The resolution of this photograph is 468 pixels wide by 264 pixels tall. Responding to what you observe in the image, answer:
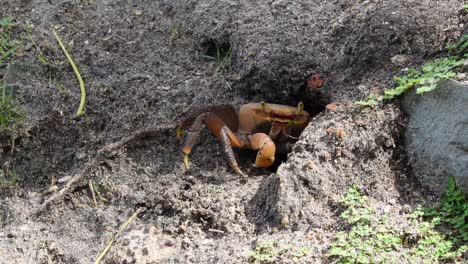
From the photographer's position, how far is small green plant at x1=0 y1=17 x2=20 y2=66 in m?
5.02

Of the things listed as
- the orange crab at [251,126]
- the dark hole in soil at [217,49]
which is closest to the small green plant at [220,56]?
the dark hole in soil at [217,49]

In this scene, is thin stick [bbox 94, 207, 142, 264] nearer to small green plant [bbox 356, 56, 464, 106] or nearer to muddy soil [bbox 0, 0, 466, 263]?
muddy soil [bbox 0, 0, 466, 263]

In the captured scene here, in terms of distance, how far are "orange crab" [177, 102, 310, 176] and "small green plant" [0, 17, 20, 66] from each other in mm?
1658

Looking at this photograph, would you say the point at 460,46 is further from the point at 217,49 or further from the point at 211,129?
the point at 217,49

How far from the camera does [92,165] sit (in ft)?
13.7

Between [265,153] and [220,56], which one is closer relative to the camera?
[265,153]

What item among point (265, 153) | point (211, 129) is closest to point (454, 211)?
point (265, 153)

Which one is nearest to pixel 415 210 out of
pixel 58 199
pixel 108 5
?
pixel 58 199

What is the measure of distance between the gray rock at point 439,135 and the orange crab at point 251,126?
2.80 feet

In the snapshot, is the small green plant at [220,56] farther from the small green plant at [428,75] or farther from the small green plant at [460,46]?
the small green plant at [460,46]

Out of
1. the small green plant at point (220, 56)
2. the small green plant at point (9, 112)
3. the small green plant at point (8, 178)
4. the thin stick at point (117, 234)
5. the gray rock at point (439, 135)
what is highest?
the gray rock at point (439, 135)

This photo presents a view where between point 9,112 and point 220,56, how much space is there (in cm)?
159

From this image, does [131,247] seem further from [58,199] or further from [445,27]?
[445,27]

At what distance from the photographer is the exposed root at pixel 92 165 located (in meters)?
4.02
